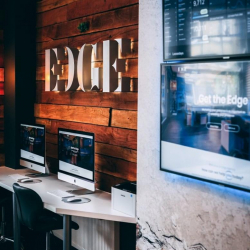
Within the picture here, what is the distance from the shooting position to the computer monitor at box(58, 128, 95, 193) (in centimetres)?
360

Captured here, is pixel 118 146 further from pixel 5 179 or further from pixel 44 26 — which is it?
pixel 44 26

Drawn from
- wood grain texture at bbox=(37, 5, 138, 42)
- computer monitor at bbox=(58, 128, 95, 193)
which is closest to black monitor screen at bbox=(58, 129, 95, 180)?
computer monitor at bbox=(58, 128, 95, 193)

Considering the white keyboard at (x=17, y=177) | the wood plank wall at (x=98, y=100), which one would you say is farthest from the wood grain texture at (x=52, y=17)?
the white keyboard at (x=17, y=177)

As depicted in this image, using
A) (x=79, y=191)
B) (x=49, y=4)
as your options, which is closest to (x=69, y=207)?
(x=79, y=191)

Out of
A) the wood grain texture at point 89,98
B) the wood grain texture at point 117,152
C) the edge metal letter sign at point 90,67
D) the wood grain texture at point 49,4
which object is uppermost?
the wood grain texture at point 49,4

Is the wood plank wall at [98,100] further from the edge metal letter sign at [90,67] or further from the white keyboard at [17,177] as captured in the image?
the white keyboard at [17,177]

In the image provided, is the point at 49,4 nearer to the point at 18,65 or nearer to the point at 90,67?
the point at 18,65

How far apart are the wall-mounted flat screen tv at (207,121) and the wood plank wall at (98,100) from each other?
84cm

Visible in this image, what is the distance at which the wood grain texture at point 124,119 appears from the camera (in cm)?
351

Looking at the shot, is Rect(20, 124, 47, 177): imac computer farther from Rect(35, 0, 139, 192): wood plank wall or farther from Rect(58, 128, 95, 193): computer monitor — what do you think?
Rect(58, 128, 95, 193): computer monitor

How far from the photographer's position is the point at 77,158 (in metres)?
3.79

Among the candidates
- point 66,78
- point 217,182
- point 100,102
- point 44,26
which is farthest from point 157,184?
point 44,26

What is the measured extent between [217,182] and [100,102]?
70.4 inches

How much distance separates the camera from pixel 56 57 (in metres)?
4.42
